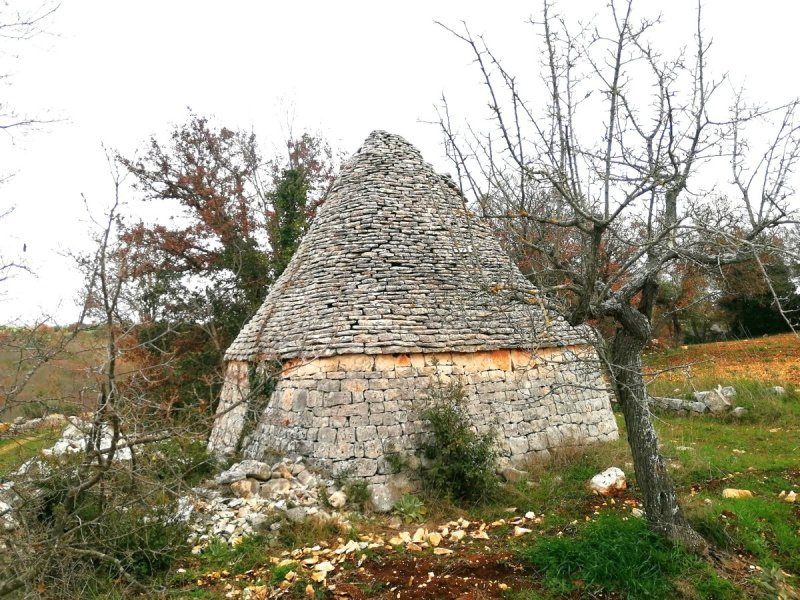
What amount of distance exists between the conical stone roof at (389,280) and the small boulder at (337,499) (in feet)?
6.21

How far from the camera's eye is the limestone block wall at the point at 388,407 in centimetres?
732

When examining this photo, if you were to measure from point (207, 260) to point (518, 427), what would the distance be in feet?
43.5

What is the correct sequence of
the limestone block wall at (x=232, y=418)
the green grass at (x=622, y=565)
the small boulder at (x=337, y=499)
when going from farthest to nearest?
the limestone block wall at (x=232, y=418) < the small boulder at (x=337, y=499) < the green grass at (x=622, y=565)

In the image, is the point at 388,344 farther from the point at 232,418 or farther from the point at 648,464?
the point at 648,464

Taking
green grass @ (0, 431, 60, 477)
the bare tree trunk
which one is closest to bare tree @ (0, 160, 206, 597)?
green grass @ (0, 431, 60, 477)

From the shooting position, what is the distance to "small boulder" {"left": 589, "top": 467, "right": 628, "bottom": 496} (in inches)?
265

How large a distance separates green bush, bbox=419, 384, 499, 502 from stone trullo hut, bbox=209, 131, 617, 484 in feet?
1.29

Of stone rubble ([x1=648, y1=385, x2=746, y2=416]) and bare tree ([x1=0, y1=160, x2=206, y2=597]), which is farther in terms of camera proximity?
stone rubble ([x1=648, y1=385, x2=746, y2=416])

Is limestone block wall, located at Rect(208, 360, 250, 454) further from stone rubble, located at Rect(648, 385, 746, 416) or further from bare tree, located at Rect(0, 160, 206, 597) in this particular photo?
stone rubble, located at Rect(648, 385, 746, 416)

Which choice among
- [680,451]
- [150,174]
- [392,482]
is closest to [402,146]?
[392,482]

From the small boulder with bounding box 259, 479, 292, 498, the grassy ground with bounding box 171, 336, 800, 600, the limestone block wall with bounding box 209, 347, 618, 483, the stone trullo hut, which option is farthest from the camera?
the stone trullo hut

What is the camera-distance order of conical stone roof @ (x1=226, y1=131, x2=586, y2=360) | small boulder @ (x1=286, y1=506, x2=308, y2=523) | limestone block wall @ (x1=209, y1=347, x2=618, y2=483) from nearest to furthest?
small boulder @ (x1=286, y1=506, x2=308, y2=523)
limestone block wall @ (x1=209, y1=347, x2=618, y2=483)
conical stone roof @ (x1=226, y1=131, x2=586, y2=360)

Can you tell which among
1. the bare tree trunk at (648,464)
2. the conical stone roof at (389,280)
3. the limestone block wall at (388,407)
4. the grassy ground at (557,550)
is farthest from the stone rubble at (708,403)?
the bare tree trunk at (648,464)

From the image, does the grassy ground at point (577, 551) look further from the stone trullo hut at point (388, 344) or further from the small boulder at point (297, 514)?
the stone trullo hut at point (388, 344)
